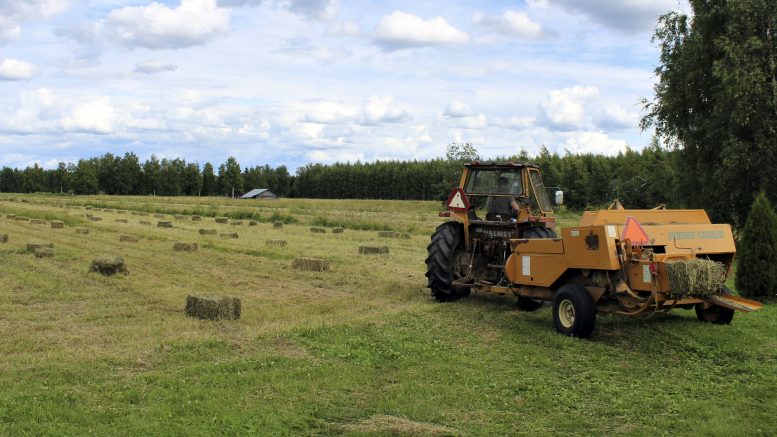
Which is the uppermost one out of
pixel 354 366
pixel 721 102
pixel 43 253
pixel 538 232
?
pixel 721 102

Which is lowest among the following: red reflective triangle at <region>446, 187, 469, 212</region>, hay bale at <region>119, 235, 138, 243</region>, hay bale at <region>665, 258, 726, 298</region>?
hay bale at <region>119, 235, 138, 243</region>

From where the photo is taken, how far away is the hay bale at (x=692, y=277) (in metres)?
7.91

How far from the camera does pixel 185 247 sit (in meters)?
19.1

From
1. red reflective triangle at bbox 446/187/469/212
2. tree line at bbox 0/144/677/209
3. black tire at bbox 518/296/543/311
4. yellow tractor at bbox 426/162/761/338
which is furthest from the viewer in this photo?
tree line at bbox 0/144/677/209

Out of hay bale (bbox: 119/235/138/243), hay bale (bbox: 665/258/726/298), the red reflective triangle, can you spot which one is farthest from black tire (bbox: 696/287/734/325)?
hay bale (bbox: 119/235/138/243)

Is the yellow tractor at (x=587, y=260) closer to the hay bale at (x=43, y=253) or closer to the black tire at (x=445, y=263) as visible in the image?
A: the black tire at (x=445, y=263)

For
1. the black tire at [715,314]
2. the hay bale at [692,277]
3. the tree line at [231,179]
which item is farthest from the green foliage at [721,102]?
the tree line at [231,179]

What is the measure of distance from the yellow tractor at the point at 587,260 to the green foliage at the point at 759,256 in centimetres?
338

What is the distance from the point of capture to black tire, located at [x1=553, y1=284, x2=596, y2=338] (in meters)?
8.53

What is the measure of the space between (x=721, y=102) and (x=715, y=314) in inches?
565

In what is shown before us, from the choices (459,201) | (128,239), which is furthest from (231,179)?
(459,201)

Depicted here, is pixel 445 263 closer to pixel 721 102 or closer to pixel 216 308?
pixel 216 308

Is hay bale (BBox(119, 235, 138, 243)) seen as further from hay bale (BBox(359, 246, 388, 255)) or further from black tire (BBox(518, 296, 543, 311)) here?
black tire (BBox(518, 296, 543, 311))

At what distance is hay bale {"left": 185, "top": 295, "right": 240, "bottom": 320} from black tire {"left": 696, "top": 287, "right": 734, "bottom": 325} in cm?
638
